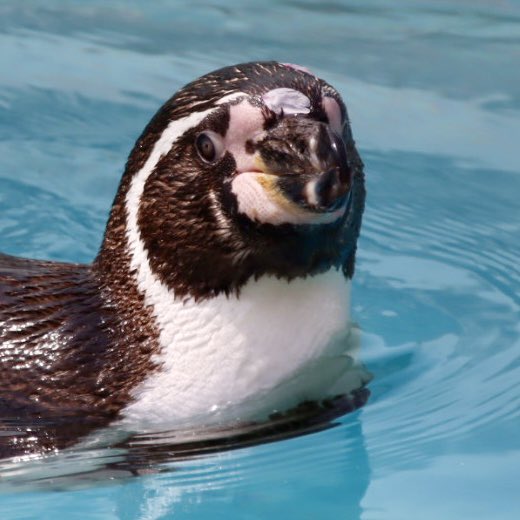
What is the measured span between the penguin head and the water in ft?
1.75

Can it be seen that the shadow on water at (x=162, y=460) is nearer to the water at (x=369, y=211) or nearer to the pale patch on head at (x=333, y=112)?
the water at (x=369, y=211)

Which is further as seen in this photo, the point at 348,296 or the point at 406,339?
the point at 406,339

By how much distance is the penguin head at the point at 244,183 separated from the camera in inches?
178

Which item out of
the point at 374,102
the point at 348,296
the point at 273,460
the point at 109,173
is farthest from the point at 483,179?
the point at 273,460

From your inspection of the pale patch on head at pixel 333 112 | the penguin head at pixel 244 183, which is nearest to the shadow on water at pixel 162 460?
the penguin head at pixel 244 183

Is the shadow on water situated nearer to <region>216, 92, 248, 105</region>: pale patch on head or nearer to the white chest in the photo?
the white chest

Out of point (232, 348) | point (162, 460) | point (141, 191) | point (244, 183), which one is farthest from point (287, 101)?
point (162, 460)

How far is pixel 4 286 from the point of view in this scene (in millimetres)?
5059

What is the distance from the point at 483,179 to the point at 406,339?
163 cm

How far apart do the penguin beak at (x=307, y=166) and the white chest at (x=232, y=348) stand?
38cm

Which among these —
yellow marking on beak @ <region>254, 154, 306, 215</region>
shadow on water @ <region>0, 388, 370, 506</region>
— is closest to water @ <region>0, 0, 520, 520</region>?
shadow on water @ <region>0, 388, 370, 506</region>

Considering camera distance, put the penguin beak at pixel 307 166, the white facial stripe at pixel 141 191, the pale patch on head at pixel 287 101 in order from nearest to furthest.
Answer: the penguin beak at pixel 307 166
the pale patch on head at pixel 287 101
the white facial stripe at pixel 141 191

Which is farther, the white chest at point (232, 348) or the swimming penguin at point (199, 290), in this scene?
the white chest at point (232, 348)

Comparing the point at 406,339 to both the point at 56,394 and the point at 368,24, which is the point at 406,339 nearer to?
the point at 56,394
